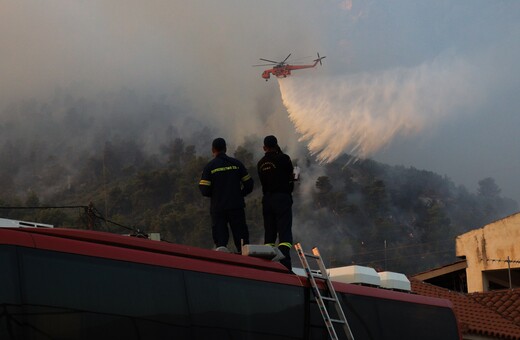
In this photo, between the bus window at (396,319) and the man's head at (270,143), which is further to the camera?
the man's head at (270,143)

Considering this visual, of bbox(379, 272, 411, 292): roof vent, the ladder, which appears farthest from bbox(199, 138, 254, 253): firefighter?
bbox(379, 272, 411, 292): roof vent

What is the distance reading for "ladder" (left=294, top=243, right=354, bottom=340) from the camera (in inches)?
336

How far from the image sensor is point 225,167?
31.9 feet

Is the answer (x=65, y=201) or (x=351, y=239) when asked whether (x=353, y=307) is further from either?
(x=65, y=201)

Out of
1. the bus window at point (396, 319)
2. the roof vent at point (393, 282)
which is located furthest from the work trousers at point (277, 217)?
the roof vent at point (393, 282)

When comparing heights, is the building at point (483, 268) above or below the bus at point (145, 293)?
above

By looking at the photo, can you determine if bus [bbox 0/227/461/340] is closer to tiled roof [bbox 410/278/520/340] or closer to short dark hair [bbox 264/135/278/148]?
short dark hair [bbox 264/135/278/148]

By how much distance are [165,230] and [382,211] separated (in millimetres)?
54844

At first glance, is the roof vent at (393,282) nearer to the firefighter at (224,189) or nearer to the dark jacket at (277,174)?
the dark jacket at (277,174)

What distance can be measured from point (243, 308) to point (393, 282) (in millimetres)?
3168

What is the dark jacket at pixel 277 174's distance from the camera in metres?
10.0

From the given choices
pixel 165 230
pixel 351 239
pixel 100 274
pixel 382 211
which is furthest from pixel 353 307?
pixel 382 211

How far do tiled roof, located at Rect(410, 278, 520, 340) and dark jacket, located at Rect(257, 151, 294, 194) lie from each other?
39.1 feet

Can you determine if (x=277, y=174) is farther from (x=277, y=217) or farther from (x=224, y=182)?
(x=224, y=182)
